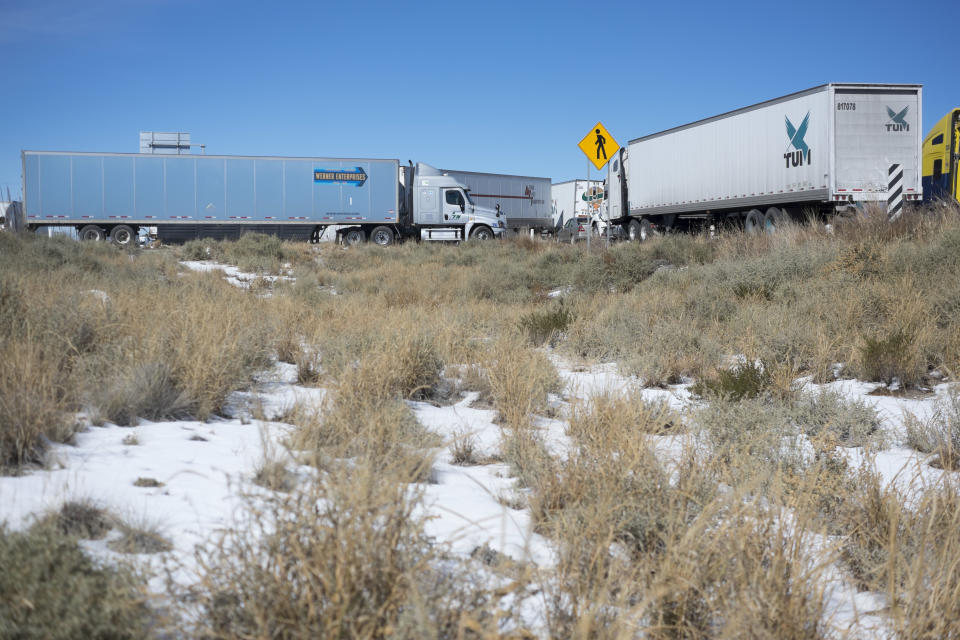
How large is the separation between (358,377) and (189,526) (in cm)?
191

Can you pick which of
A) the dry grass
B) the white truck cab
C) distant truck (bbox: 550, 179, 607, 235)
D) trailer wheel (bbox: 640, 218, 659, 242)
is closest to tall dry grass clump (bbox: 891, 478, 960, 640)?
the dry grass

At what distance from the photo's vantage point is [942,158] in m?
17.4

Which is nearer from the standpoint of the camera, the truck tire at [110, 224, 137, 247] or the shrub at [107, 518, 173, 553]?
the shrub at [107, 518, 173, 553]

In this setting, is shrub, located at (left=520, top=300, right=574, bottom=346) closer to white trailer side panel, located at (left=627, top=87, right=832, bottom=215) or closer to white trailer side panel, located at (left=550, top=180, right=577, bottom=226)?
white trailer side panel, located at (left=627, top=87, right=832, bottom=215)

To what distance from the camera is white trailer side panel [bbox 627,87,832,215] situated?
57.0 feet

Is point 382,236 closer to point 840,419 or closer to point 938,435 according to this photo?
point 840,419

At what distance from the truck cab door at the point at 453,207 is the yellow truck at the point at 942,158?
1686cm

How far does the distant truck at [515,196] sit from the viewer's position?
125 ft

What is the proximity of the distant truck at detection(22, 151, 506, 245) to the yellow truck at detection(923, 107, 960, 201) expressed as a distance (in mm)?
15687

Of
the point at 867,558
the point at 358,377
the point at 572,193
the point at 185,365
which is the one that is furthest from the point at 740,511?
the point at 572,193

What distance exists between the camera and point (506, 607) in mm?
2275

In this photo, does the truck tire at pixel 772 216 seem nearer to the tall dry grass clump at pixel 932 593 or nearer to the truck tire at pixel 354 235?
the truck tire at pixel 354 235

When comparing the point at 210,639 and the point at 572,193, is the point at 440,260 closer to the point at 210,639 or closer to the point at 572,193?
the point at 210,639

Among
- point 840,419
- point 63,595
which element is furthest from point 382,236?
point 63,595
